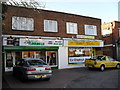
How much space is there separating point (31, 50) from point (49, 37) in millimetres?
2465

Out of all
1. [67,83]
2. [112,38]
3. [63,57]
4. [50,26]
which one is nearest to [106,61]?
[63,57]

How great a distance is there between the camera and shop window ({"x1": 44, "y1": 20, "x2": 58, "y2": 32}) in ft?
54.7

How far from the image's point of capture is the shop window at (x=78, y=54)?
1788cm

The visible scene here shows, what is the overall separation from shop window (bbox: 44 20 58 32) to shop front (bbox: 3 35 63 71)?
1371 mm

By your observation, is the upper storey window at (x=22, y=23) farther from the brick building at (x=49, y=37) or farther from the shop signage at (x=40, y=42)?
the shop signage at (x=40, y=42)

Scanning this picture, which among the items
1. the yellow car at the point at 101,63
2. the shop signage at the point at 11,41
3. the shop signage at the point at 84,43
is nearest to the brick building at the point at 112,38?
the shop signage at the point at 84,43

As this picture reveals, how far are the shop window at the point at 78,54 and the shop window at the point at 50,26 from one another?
3.09 meters

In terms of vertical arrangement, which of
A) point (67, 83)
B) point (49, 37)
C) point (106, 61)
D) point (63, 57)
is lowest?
point (67, 83)

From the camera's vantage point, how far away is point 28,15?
15.7m

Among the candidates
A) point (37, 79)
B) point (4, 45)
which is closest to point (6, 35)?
point (4, 45)

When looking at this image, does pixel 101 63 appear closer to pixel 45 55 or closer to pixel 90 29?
pixel 45 55

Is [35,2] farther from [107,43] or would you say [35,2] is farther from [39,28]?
[107,43]

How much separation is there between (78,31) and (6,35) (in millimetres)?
8653

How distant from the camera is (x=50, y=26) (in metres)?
16.8
